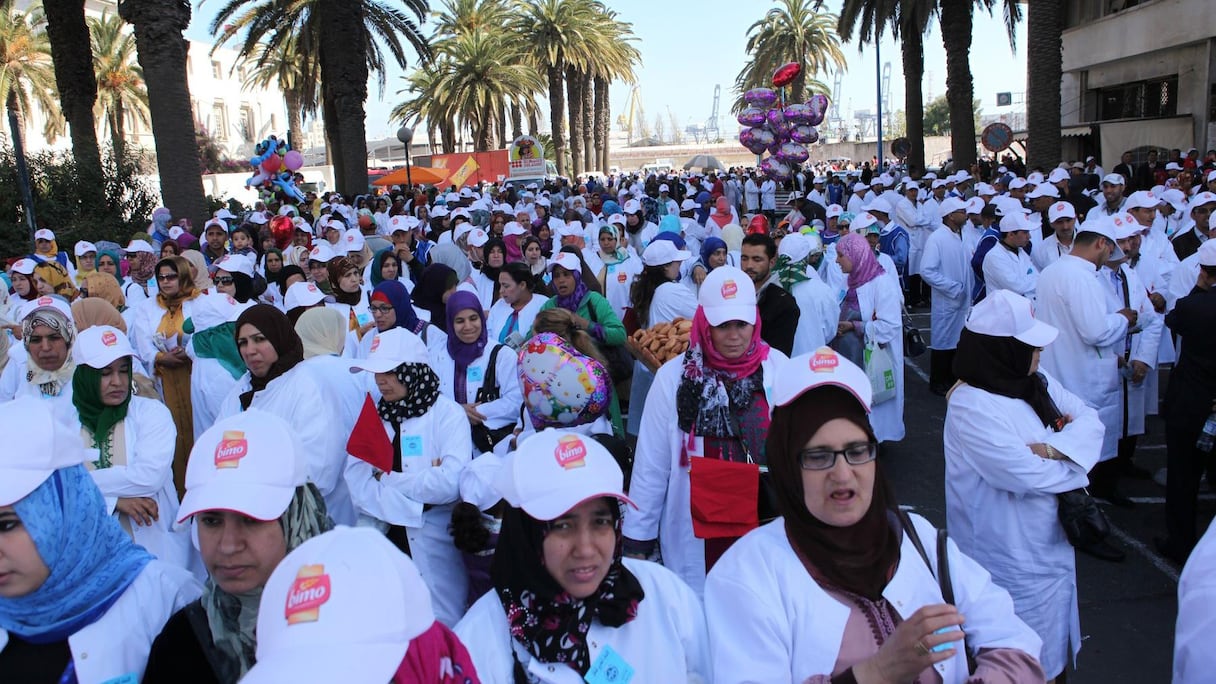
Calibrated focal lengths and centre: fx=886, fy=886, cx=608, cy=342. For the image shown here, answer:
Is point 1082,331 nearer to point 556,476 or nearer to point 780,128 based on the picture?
point 556,476

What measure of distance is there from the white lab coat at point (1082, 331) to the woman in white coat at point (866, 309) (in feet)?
3.63

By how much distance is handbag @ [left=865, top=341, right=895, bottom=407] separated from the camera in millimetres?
7082

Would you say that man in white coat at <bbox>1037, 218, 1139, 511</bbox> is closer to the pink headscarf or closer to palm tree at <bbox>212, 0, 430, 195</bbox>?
the pink headscarf

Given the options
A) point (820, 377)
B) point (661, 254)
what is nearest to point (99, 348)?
point (820, 377)

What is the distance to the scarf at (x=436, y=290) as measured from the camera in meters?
7.82

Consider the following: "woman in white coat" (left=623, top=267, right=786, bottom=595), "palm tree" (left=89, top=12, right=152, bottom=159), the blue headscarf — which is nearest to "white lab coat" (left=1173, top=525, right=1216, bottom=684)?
"woman in white coat" (left=623, top=267, right=786, bottom=595)

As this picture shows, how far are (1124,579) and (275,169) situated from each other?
20.3m

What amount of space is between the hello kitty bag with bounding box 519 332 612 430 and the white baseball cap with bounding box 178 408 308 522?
190cm

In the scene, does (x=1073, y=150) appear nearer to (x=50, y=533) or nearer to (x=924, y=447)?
(x=924, y=447)

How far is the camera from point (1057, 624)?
3.74 m

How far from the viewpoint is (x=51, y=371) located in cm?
504

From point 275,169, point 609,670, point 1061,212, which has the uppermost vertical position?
point 275,169

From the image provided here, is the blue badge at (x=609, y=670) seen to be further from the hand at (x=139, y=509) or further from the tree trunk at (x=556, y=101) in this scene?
the tree trunk at (x=556, y=101)

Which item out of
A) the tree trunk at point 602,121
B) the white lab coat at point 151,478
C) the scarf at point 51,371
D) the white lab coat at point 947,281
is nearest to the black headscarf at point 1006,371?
the white lab coat at point 151,478
